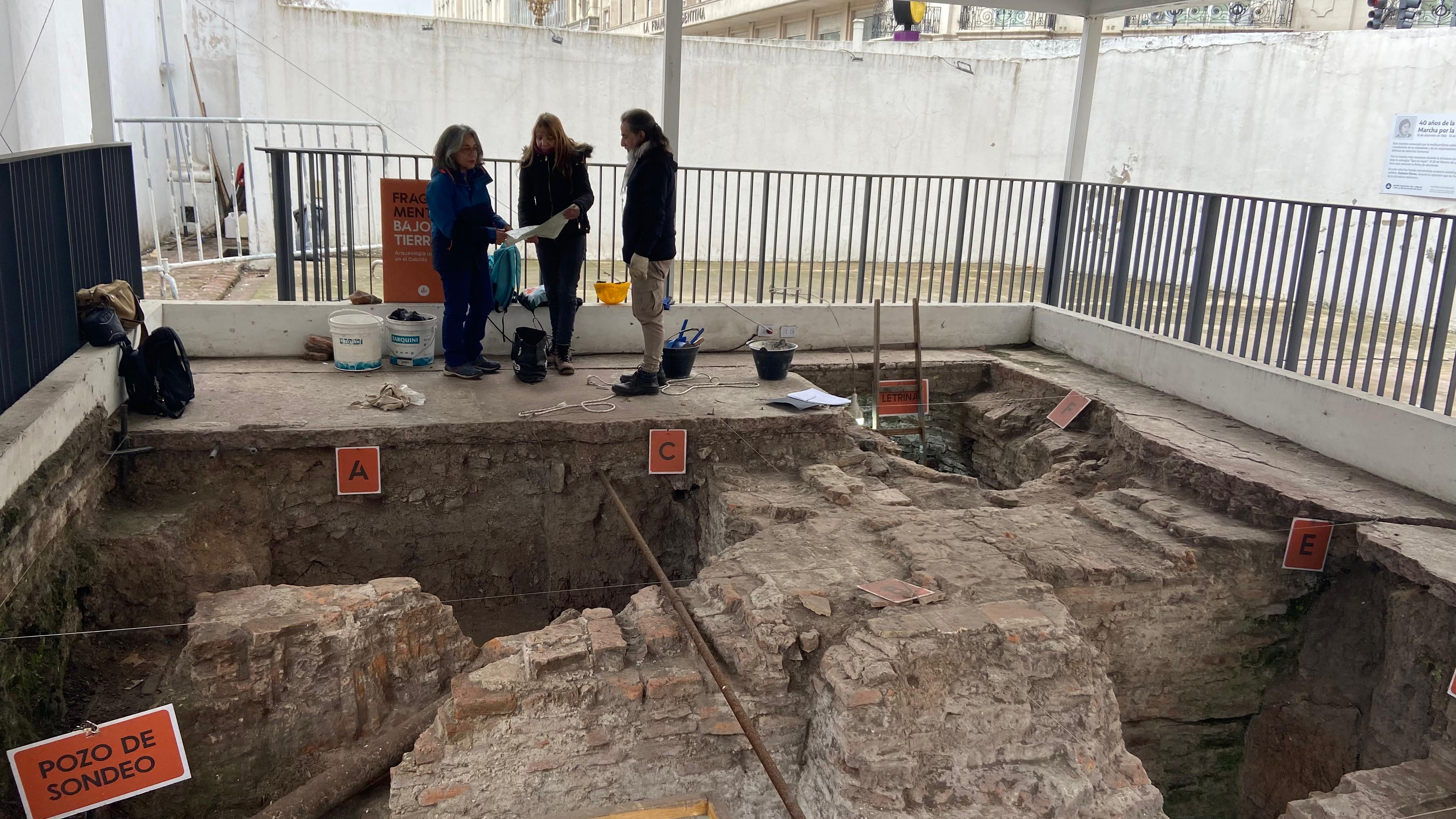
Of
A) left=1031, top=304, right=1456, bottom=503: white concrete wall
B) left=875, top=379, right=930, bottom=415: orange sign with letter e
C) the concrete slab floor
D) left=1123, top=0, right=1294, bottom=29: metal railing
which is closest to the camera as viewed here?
left=1031, top=304, right=1456, bottom=503: white concrete wall

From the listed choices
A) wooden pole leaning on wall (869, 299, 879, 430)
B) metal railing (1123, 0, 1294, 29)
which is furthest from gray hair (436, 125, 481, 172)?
metal railing (1123, 0, 1294, 29)

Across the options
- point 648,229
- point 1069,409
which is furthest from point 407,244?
point 1069,409

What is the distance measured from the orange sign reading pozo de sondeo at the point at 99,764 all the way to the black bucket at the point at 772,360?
4.61 metres

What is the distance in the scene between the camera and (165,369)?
5.75m

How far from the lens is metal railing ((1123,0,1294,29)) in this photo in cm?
2445

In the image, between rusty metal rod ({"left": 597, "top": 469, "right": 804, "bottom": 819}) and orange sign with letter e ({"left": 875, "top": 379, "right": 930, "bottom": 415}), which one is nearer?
rusty metal rod ({"left": 597, "top": 469, "right": 804, "bottom": 819})

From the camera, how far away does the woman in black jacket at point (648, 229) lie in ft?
20.5

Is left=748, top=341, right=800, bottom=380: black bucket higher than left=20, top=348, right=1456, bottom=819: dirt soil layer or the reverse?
higher

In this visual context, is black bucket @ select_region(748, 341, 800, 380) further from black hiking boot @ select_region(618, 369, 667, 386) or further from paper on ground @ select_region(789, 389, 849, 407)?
black hiking boot @ select_region(618, 369, 667, 386)

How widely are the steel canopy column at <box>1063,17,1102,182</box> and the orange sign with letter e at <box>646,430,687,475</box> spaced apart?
4994 mm

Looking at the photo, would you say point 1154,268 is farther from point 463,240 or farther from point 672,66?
point 463,240

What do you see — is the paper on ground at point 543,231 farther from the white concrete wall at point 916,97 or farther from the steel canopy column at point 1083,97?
the white concrete wall at point 916,97

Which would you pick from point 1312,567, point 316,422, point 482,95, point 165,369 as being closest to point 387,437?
point 316,422

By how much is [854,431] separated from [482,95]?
10.4 meters
